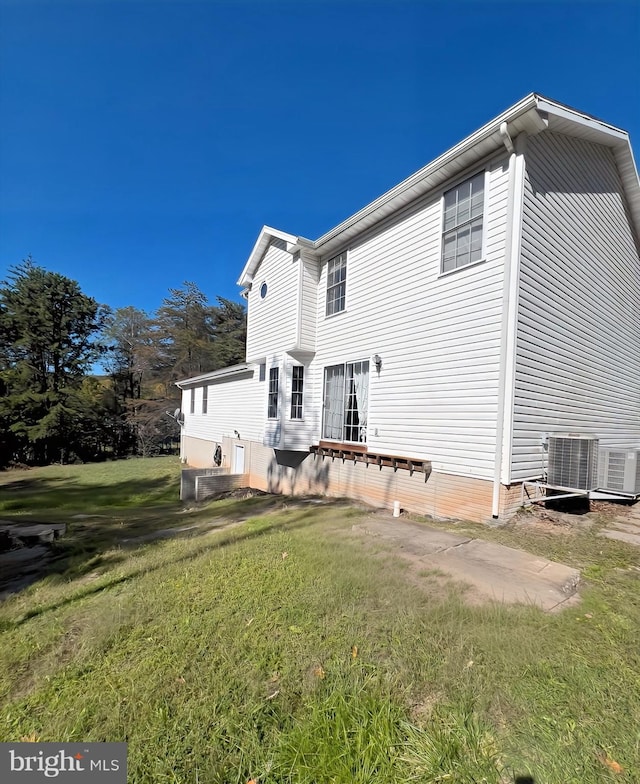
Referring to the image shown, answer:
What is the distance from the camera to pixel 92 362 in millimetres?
28797

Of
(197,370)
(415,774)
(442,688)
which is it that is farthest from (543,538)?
(197,370)

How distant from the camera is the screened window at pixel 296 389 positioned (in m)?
11.0

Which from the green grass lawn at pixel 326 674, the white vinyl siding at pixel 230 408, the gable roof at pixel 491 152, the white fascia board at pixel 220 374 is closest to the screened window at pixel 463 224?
the gable roof at pixel 491 152

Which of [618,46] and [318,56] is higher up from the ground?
[318,56]

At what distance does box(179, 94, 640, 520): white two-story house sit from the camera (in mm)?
5996

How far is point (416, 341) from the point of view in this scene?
7.50 m

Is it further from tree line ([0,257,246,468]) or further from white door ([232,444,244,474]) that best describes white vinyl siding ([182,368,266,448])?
tree line ([0,257,246,468])

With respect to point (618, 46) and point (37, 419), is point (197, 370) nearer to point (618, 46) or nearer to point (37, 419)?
point (37, 419)

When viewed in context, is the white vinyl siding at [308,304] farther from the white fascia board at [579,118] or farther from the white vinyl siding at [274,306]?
the white fascia board at [579,118]

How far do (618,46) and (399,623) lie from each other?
12.0 m

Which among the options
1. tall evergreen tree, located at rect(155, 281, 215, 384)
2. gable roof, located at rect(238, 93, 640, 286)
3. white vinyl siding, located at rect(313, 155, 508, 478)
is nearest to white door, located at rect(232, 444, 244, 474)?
white vinyl siding, located at rect(313, 155, 508, 478)

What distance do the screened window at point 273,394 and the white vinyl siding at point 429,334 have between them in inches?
121

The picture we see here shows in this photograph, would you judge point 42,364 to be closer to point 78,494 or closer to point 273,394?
point 78,494

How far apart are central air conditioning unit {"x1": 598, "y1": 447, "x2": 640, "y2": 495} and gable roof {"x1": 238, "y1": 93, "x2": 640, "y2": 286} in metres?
5.50
